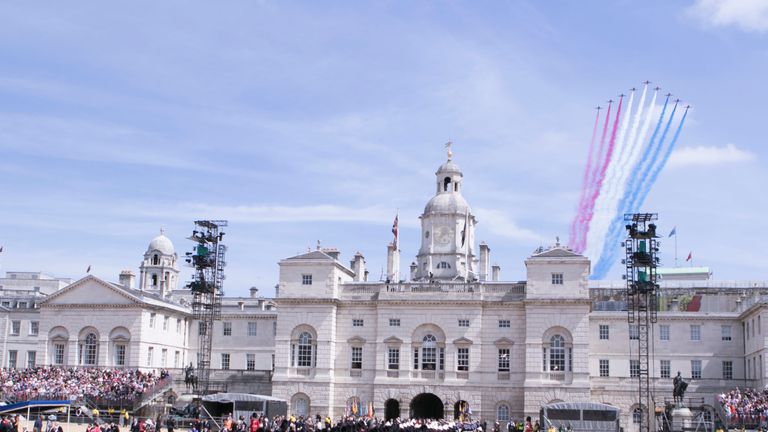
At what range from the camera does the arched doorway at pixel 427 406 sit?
6259 centimetres

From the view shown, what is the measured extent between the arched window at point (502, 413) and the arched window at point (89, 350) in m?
28.2

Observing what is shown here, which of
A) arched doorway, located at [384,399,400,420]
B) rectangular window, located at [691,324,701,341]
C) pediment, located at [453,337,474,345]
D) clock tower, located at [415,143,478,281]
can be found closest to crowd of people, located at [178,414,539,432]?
pediment, located at [453,337,474,345]

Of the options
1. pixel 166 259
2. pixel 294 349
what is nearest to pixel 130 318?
pixel 294 349

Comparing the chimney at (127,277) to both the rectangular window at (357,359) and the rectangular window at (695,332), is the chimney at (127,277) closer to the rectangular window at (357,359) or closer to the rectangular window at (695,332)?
the rectangular window at (357,359)

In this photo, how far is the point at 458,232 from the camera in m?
77.5

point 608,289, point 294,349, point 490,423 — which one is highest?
point 608,289

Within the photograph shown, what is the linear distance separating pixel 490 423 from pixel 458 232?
2088 cm

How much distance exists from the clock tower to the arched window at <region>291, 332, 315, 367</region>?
52.4 feet

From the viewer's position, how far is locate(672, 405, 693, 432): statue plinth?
51.5 meters

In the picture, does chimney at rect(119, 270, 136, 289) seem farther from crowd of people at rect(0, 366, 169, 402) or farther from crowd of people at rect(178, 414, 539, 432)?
crowd of people at rect(178, 414, 539, 432)

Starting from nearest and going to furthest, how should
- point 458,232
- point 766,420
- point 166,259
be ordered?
point 766,420 < point 458,232 < point 166,259

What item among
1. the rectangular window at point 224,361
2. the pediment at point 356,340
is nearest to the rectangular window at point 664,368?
the pediment at point 356,340

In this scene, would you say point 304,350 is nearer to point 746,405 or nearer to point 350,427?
point 350,427

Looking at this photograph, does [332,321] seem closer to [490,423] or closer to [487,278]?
[490,423]
